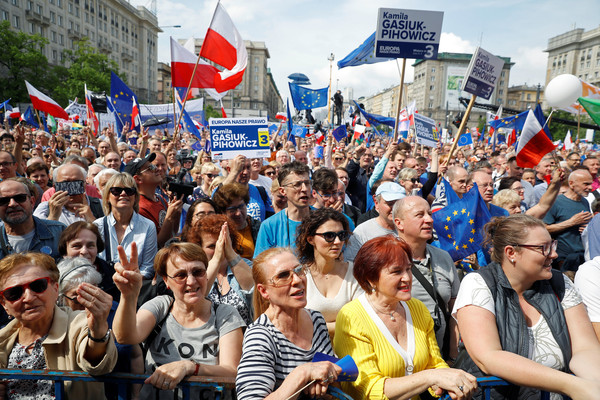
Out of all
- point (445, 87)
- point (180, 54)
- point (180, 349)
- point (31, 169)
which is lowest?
point (180, 349)

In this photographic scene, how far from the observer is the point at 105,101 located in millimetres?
12430

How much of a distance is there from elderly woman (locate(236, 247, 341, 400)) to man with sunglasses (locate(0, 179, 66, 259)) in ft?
6.90

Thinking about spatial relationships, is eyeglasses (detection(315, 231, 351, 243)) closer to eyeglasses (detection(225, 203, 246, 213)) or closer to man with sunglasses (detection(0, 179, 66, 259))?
eyeglasses (detection(225, 203, 246, 213))

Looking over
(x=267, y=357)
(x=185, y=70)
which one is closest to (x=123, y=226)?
(x=267, y=357)

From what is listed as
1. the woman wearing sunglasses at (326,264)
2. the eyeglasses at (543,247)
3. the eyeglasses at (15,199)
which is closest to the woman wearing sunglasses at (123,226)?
the eyeglasses at (15,199)

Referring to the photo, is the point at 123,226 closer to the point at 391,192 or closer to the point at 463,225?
the point at 391,192

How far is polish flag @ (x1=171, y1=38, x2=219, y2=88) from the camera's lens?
27.5 ft

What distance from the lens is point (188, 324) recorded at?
2533mm

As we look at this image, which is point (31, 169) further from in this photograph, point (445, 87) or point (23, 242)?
point (445, 87)

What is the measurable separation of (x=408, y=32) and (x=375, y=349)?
624 cm

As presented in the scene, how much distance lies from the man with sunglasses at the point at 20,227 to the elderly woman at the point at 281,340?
2.10 metres

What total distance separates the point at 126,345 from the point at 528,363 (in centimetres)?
202

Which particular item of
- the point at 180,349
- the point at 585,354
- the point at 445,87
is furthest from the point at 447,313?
the point at 445,87

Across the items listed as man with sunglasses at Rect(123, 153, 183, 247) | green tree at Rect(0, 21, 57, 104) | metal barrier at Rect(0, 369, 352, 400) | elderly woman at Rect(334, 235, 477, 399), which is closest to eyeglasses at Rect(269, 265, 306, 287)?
elderly woman at Rect(334, 235, 477, 399)
